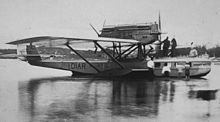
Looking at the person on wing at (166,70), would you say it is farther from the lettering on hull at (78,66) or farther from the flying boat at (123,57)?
the lettering on hull at (78,66)

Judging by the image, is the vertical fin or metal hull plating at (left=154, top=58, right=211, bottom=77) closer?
metal hull plating at (left=154, top=58, right=211, bottom=77)

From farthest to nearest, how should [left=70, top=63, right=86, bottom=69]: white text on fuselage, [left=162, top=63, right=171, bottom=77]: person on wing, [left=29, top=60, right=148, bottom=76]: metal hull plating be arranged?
[left=70, top=63, right=86, bottom=69]: white text on fuselage → [left=162, top=63, right=171, bottom=77]: person on wing → [left=29, top=60, right=148, bottom=76]: metal hull plating

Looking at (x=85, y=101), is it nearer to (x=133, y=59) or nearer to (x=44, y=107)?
(x=44, y=107)

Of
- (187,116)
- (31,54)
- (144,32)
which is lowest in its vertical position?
(187,116)

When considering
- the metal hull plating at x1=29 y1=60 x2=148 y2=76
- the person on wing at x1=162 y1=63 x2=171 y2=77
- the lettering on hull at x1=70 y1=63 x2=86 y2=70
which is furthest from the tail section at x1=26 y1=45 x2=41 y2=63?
the person on wing at x1=162 y1=63 x2=171 y2=77

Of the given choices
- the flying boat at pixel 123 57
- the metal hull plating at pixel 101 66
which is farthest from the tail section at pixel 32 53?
the metal hull plating at pixel 101 66

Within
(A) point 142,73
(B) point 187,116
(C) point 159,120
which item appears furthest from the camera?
(A) point 142,73

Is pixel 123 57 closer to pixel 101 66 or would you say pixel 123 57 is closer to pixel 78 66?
pixel 101 66

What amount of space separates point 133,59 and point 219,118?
1384 centimetres

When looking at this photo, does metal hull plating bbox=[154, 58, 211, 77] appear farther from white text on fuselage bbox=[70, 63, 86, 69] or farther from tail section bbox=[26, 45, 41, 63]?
tail section bbox=[26, 45, 41, 63]

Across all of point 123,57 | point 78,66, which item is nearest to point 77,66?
point 78,66

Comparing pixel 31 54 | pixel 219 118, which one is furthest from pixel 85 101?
pixel 31 54

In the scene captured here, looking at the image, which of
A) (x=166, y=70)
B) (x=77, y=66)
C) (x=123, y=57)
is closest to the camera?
(x=166, y=70)

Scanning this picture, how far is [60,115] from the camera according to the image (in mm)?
6016
